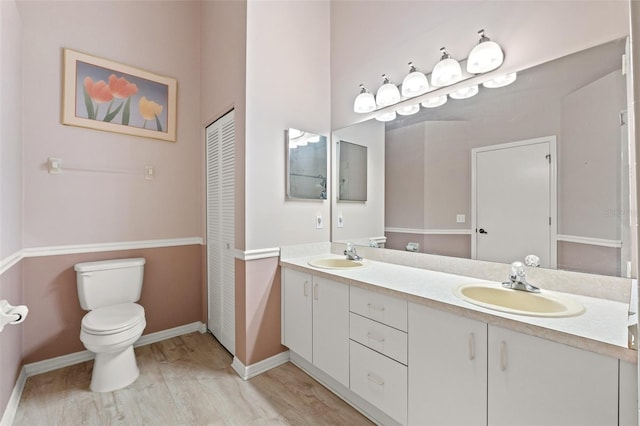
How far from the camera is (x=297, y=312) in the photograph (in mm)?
2002

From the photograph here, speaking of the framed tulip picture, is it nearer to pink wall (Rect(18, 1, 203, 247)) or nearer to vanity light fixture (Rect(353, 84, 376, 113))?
pink wall (Rect(18, 1, 203, 247))

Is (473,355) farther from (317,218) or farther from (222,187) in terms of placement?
(222,187)

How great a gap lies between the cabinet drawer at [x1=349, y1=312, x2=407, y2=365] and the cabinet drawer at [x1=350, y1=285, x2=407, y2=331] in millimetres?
30

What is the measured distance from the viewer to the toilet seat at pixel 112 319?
5.85 ft

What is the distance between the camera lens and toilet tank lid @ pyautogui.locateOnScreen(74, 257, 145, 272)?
2064 millimetres

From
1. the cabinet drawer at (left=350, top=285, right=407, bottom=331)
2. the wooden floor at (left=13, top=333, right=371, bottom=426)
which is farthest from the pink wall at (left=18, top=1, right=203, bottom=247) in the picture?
the cabinet drawer at (left=350, top=285, right=407, bottom=331)

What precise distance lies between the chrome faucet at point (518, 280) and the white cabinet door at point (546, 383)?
39cm

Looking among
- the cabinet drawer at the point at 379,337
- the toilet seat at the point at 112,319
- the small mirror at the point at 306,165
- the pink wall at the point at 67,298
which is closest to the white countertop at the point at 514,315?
the cabinet drawer at the point at 379,337

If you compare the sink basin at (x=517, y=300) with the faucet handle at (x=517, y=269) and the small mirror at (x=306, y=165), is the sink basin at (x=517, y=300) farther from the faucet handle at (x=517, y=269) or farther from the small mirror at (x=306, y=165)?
the small mirror at (x=306, y=165)

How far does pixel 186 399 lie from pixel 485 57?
262cm

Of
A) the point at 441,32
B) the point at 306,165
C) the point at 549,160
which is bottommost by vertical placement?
the point at 549,160

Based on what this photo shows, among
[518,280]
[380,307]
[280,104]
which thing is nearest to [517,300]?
[518,280]

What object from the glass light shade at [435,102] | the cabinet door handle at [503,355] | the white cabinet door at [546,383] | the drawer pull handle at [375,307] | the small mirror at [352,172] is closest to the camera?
the white cabinet door at [546,383]

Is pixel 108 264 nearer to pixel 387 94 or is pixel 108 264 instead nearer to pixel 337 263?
pixel 337 263
